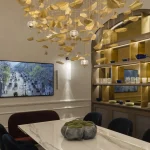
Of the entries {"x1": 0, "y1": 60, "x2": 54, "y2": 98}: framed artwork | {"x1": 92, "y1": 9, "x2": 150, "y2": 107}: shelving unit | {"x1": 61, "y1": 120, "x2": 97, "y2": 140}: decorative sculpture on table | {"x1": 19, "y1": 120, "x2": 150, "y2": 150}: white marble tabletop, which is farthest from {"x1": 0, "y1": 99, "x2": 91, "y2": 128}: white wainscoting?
{"x1": 61, "y1": 120, "x2": 97, "y2": 140}: decorative sculpture on table

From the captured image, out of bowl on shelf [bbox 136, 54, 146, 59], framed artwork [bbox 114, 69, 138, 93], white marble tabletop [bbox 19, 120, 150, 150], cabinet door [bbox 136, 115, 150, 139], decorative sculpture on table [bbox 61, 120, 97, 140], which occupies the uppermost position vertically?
bowl on shelf [bbox 136, 54, 146, 59]

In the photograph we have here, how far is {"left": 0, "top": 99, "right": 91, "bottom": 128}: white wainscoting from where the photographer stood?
4707mm

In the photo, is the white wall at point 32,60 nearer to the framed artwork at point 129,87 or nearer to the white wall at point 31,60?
the white wall at point 31,60

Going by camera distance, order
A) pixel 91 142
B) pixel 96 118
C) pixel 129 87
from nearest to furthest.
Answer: pixel 91 142 → pixel 96 118 → pixel 129 87

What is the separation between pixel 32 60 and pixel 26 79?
1.68 feet

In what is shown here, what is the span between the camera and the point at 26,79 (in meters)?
4.94

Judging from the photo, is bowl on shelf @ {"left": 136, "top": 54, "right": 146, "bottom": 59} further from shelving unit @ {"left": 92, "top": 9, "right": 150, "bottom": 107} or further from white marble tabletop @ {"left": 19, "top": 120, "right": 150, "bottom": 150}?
white marble tabletop @ {"left": 19, "top": 120, "right": 150, "bottom": 150}

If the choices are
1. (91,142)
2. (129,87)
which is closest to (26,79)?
(129,87)

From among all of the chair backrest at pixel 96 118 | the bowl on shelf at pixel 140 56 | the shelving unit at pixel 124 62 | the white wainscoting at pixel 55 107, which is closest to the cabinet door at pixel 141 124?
the shelving unit at pixel 124 62

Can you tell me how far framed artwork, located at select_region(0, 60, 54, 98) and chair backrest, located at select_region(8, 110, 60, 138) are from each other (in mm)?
617

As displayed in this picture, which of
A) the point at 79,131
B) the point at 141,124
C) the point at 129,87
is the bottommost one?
the point at 141,124

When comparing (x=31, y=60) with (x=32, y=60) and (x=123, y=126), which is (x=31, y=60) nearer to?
(x=32, y=60)

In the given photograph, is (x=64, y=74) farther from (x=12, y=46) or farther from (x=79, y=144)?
(x=79, y=144)

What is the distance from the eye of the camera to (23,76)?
16.1ft
